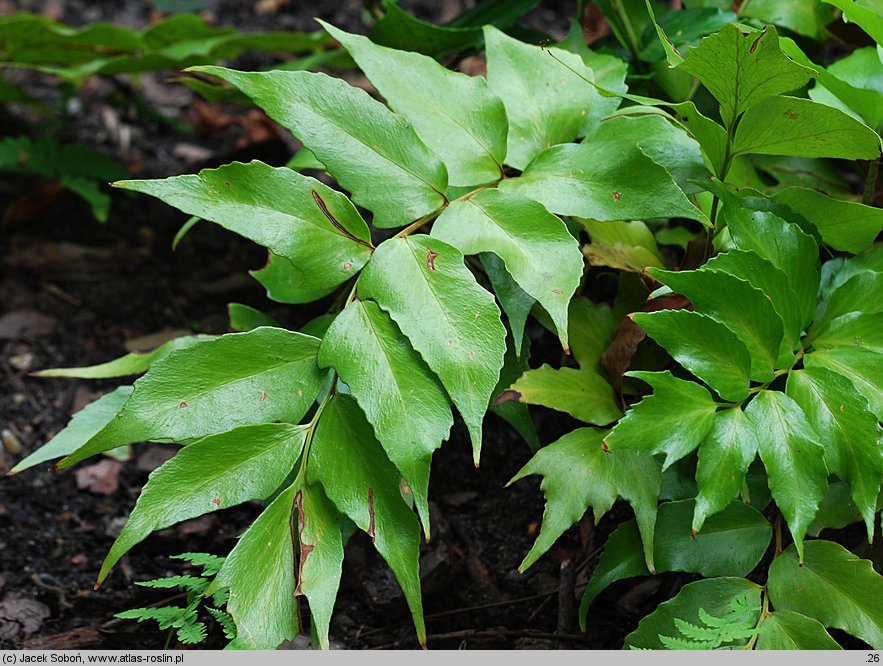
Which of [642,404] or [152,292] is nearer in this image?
[642,404]

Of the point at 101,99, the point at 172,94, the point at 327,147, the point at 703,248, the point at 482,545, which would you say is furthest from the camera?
the point at 172,94

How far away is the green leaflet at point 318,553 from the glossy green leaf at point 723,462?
0.39 m

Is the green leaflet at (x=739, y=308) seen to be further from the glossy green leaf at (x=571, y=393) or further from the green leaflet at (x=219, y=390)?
the green leaflet at (x=219, y=390)

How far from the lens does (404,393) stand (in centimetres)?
96

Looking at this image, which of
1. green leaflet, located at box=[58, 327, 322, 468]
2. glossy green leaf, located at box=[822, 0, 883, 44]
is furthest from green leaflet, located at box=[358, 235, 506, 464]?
glossy green leaf, located at box=[822, 0, 883, 44]

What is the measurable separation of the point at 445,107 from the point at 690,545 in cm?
61

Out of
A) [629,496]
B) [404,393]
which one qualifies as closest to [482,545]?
[629,496]

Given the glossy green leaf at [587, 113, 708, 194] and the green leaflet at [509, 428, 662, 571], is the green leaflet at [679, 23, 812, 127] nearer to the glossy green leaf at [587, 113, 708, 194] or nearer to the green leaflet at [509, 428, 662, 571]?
the glossy green leaf at [587, 113, 708, 194]

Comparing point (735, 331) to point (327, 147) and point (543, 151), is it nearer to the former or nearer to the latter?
point (543, 151)

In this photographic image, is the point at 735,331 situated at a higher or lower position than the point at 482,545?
higher

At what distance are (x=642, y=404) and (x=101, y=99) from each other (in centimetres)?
192

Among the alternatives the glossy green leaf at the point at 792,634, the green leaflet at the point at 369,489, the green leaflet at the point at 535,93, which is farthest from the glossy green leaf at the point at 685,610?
the green leaflet at the point at 535,93

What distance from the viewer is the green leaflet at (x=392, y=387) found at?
0.94 metres

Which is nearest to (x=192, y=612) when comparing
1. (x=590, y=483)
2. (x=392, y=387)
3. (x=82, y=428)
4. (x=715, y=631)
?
(x=82, y=428)
